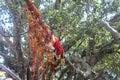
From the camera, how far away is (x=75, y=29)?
7.54 m

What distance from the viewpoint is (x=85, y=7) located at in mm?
7609

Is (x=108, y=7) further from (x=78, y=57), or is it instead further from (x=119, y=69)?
(x=119, y=69)

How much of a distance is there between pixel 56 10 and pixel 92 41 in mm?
1457

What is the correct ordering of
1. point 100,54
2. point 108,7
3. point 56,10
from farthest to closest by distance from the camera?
point 100,54 < point 108,7 < point 56,10

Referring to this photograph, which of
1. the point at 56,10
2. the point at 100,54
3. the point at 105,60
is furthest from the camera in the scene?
the point at 105,60

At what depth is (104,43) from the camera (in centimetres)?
805

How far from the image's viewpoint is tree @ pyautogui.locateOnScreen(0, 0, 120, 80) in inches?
284

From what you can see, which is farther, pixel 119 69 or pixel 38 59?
pixel 119 69

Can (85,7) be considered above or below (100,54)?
above

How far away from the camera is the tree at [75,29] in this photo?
7207 millimetres

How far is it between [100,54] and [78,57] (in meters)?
0.85

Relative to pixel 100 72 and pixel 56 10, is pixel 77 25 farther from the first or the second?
pixel 100 72

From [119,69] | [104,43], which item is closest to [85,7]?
[104,43]

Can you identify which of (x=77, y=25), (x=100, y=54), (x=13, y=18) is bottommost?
(x=100, y=54)
